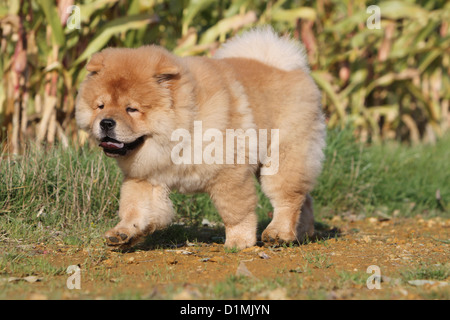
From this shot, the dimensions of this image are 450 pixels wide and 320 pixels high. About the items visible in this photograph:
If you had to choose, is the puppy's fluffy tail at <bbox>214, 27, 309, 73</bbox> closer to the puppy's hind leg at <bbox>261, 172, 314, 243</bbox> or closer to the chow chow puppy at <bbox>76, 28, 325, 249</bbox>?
the chow chow puppy at <bbox>76, 28, 325, 249</bbox>

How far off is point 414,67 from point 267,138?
4.81 m

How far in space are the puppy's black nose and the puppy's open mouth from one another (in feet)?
0.33

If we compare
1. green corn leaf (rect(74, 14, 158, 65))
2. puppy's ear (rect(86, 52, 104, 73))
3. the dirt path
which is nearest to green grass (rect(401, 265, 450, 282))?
the dirt path

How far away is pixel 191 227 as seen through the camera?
15.4 feet

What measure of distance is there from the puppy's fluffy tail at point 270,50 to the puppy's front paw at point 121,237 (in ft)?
5.32

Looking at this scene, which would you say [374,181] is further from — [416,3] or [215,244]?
[416,3]

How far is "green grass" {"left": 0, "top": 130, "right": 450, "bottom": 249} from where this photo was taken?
405 centimetres

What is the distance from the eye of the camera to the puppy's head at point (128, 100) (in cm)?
341

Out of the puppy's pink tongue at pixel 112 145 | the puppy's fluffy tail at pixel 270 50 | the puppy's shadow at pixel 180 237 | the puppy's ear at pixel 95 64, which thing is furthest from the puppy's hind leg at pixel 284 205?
the puppy's ear at pixel 95 64

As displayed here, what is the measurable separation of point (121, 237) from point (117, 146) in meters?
0.53

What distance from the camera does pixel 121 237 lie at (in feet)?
11.6

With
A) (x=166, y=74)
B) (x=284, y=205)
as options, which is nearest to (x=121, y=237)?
(x=166, y=74)

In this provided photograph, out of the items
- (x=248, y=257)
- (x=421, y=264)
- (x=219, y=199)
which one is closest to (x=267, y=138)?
(x=219, y=199)

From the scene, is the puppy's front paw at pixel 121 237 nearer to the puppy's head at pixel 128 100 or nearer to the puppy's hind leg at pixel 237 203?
the puppy's head at pixel 128 100
